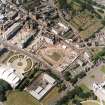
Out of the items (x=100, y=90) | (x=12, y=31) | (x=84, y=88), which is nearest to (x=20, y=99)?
(x=84, y=88)

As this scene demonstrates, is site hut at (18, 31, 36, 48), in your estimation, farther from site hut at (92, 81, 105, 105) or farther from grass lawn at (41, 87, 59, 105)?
site hut at (92, 81, 105, 105)

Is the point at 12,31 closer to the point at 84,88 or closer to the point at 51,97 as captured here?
the point at 51,97

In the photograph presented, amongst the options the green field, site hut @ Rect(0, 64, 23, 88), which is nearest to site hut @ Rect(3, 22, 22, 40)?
site hut @ Rect(0, 64, 23, 88)

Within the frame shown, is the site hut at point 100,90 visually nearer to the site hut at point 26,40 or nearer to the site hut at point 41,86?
the site hut at point 41,86

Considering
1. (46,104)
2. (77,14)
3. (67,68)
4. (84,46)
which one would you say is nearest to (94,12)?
(77,14)

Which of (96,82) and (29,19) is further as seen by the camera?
(29,19)

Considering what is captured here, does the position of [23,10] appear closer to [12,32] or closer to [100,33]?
[12,32]
